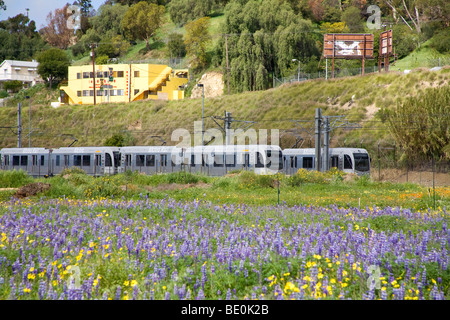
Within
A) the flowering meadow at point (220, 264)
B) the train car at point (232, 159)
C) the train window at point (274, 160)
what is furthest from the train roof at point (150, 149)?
the flowering meadow at point (220, 264)

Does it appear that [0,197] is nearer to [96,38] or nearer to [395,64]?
[395,64]

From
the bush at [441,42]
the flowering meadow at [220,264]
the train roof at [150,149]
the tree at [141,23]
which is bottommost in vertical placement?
the flowering meadow at [220,264]

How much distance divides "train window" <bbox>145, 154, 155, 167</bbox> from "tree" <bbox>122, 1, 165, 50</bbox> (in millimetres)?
75510

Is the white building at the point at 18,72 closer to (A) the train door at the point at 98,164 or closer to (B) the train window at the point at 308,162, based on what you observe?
(A) the train door at the point at 98,164

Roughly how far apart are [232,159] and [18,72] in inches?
3141

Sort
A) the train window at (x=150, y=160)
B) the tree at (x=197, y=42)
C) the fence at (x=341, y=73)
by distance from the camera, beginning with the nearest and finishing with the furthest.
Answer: the train window at (x=150, y=160) → the fence at (x=341, y=73) → the tree at (x=197, y=42)

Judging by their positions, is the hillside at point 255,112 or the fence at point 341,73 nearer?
the hillside at point 255,112

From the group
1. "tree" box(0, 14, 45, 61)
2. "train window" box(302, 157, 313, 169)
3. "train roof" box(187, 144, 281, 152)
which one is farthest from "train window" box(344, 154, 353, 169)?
"tree" box(0, 14, 45, 61)

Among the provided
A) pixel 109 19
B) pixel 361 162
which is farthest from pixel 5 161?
pixel 109 19

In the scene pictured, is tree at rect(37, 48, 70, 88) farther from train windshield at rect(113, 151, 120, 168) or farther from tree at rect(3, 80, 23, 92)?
train windshield at rect(113, 151, 120, 168)

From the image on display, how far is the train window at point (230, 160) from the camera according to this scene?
38.5 m
